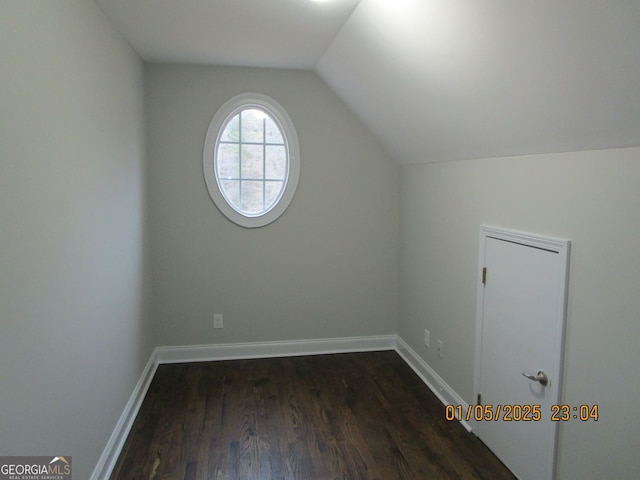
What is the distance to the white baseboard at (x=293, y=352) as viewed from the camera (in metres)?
3.02

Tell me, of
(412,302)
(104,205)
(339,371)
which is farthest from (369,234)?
(104,205)

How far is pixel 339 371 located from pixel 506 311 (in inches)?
63.4

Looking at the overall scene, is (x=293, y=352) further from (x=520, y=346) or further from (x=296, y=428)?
(x=520, y=346)

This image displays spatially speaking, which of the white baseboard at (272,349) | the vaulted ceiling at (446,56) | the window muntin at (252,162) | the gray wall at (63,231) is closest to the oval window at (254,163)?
the window muntin at (252,162)

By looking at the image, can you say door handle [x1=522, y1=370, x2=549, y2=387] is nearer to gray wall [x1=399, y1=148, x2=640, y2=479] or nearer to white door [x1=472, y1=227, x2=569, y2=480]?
white door [x1=472, y1=227, x2=569, y2=480]

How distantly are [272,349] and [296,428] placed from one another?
44.5 inches

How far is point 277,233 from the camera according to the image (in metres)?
3.68

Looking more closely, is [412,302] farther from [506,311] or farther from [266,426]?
[266,426]

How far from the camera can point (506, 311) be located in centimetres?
232

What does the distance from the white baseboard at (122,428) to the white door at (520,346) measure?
80.6 inches

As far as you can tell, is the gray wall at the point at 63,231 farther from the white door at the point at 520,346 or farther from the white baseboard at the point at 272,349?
the white door at the point at 520,346

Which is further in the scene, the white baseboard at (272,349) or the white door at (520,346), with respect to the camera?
the white baseboard at (272,349)
